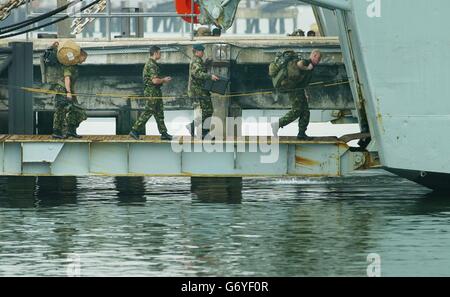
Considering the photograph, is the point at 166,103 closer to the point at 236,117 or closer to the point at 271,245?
the point at 236,117

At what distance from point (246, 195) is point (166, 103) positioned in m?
3.67

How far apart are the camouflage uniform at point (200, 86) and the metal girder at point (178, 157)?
1.35 m

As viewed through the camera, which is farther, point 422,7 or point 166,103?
point 166,103

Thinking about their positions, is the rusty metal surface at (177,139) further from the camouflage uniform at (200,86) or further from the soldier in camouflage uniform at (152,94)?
the camouflage uniform at (200,86)

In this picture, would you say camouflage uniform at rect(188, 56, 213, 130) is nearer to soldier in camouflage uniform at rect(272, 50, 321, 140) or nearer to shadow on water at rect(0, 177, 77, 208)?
soldier in camouflage uniform at rect(272, 50, 321, 140)

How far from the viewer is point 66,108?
24.6m

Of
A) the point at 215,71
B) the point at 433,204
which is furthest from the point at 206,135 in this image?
the point at 215,71

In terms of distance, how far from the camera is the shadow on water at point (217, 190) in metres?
25.3

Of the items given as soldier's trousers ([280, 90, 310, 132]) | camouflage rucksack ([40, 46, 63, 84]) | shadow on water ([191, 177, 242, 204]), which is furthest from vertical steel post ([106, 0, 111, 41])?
soldier's trousers ([280, 90, 310, 132])

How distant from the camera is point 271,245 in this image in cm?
1947

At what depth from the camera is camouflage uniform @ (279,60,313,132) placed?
2444 centimetres
